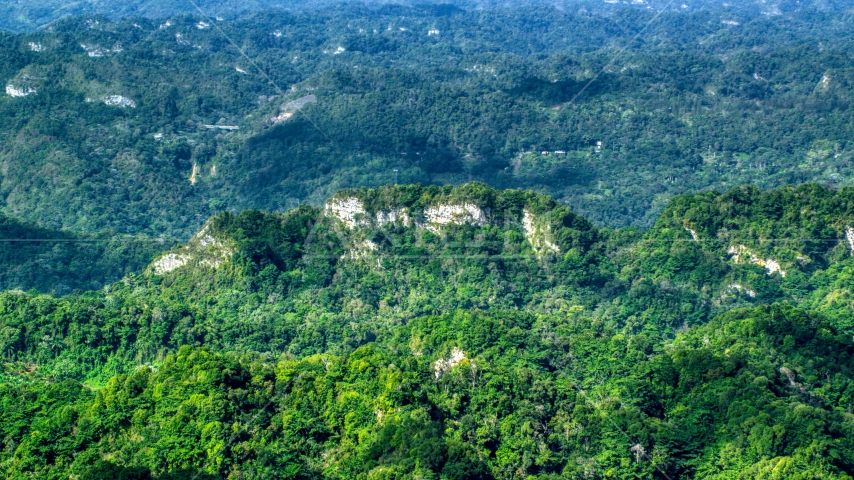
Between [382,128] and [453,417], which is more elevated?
[453,417]

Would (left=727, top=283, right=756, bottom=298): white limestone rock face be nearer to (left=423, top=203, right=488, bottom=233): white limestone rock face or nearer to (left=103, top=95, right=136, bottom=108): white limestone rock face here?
(left=423, top=203, right=488, bottom=233): white limestone rock face

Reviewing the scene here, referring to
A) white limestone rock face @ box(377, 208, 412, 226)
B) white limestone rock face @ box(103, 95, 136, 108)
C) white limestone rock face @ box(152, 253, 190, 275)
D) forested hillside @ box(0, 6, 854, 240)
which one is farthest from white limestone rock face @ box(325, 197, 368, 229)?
white limestone rock face @ box(103, 95, 136, 108)

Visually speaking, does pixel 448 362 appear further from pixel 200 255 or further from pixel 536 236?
pixel 200 255

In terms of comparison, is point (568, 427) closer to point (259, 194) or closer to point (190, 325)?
point (190, 325)

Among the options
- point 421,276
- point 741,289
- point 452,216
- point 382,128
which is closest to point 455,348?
point 421,276

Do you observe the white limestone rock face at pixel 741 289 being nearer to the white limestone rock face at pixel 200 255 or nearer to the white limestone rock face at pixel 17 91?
the white limestone rock face at pixel 200 255

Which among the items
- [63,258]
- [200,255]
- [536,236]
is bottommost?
[63,258]

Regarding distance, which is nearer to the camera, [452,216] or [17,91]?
[452,216]

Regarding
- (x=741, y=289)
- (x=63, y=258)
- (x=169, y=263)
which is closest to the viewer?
(x=741, y=289)
